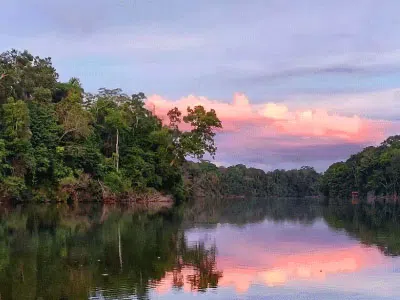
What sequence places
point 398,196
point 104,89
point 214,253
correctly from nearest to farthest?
point 214,253 → point 104,89 → point 398,196

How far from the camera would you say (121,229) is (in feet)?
83.0

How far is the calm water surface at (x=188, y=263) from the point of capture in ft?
39.3

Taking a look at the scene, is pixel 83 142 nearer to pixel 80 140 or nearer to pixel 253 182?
pixel 80 140

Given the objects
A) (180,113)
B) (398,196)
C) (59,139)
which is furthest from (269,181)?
(59,139)

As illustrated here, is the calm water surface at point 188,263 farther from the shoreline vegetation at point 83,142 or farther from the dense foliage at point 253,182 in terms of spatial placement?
the dense foliage at point 253,182

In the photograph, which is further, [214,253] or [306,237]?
[306,237]

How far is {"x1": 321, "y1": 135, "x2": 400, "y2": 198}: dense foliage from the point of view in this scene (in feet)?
317

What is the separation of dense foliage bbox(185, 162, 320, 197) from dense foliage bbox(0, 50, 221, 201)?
2517 cm

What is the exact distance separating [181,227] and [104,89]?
31.5 m

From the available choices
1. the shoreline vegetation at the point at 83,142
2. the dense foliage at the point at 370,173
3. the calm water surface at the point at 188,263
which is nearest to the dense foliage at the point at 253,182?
the dense foliage at the point at 370,173

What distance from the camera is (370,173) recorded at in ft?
341

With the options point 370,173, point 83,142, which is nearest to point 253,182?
point 370,173

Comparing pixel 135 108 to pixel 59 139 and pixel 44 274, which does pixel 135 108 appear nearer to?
pixel 59 139

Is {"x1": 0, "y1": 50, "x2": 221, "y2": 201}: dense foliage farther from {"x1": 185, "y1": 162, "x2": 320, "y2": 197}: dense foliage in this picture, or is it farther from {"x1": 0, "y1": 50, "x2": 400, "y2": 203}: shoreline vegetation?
{"x1": 185, "y1": 162, "x2": 320, "y2": 197}: dense foliage
